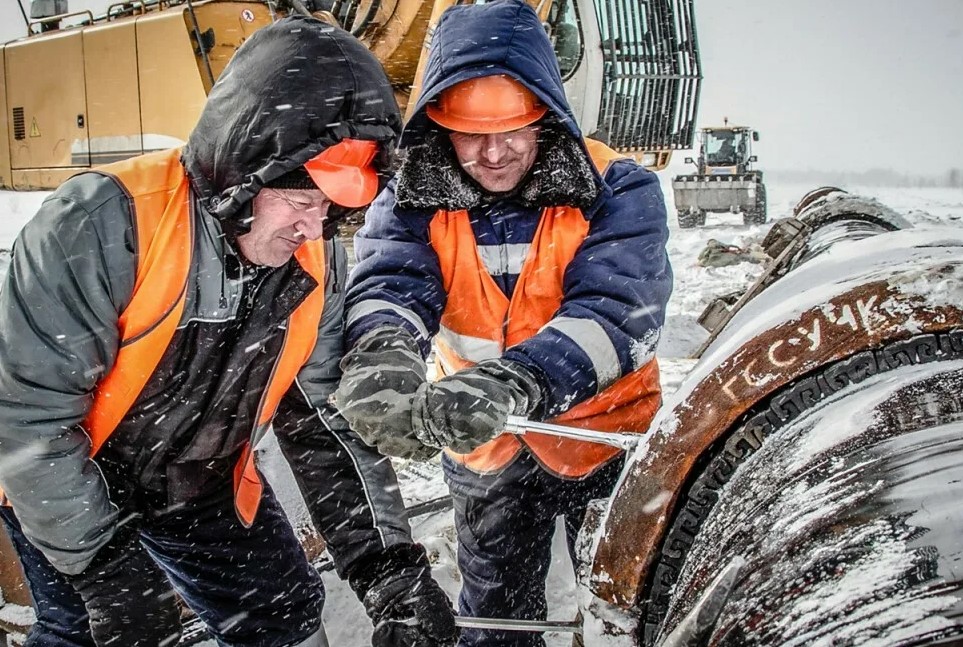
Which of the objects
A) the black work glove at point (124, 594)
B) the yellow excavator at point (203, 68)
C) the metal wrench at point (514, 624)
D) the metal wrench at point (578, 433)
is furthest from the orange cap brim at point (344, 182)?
the yellow excavator at point (203, 68)

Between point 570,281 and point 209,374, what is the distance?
3.07 feet

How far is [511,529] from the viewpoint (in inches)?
94.3

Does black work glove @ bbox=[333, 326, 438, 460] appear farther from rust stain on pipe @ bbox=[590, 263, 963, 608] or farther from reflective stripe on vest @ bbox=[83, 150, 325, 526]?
rust stain on pipe @ bbox=[590, 263, 963, 608]

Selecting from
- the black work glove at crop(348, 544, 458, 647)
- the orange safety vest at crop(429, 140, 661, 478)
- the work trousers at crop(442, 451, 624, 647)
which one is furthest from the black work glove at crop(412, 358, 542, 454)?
the work trousers at crop(442, 451, 624, 647)

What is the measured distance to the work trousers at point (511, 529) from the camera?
2.37 metres

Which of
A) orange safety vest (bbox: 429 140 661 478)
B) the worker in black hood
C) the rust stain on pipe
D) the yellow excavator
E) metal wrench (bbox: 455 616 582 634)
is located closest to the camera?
the rust stain on pipe

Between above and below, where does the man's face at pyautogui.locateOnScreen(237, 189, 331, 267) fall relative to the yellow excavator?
below

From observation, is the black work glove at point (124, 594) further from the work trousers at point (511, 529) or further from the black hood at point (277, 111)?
the work trousers at point (511, 529)

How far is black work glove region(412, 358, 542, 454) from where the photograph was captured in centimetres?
170

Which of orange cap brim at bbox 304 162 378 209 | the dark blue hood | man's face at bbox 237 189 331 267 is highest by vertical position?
the dark blue hood

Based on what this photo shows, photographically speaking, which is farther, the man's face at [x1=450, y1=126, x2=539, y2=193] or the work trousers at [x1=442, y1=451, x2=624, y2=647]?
the work trousers at [x1=442, y1=451, x2=624, y2=647]

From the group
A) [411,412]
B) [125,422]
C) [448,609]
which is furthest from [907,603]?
[125,422]

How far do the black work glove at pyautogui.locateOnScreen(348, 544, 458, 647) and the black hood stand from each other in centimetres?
97

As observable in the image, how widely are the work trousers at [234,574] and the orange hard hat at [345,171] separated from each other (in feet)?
3.04
